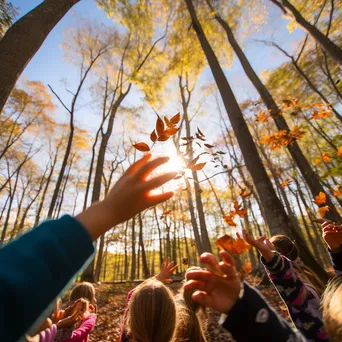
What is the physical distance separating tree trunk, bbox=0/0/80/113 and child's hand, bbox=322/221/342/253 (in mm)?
2867

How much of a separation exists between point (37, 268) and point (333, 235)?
187 cm

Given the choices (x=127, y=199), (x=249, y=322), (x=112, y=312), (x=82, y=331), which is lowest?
(x=112, y=312)

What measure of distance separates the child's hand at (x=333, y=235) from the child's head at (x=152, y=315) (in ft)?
4.27

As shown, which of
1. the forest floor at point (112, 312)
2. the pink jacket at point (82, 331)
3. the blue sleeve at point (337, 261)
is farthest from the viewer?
the forest floor at point (112, 312)

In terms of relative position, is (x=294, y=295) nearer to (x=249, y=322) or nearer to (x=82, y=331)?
(x=249, y=322)

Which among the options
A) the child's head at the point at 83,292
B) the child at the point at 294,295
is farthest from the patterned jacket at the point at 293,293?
the child's head at the point at 83,292

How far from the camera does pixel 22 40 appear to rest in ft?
6.57

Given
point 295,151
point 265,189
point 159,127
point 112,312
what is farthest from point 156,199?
point 112,312

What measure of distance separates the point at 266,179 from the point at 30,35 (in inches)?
153

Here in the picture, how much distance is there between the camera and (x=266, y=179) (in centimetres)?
357

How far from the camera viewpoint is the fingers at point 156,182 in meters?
0.64

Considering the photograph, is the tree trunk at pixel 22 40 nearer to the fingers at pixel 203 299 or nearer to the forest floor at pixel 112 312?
the fingers at pixel 203 299

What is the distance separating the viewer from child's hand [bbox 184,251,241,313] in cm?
62

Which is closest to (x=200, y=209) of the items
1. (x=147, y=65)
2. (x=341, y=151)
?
(x=341, y=151)
